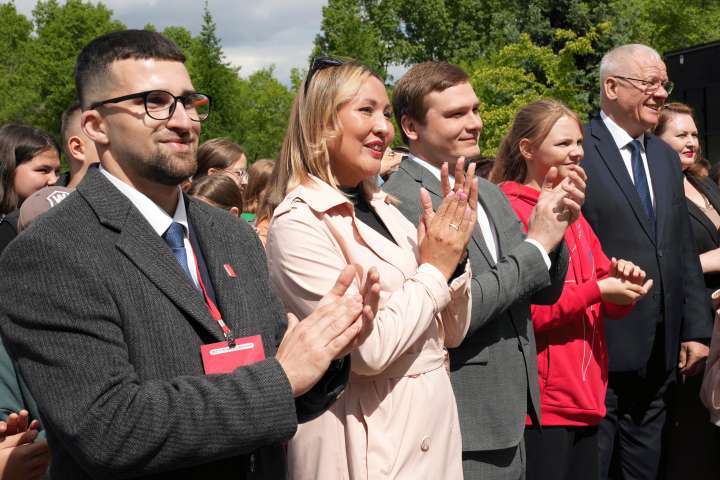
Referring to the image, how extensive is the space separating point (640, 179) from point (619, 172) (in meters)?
0.18

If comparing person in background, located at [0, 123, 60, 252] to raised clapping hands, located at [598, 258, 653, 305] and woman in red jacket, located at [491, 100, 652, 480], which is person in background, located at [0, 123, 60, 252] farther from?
raised clapping hands, located at [598, 258, 653, 305]

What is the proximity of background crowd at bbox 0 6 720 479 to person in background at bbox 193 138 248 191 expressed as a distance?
1.67 metres

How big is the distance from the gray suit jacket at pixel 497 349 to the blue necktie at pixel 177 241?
1.39 meters

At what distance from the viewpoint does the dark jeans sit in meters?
3.90

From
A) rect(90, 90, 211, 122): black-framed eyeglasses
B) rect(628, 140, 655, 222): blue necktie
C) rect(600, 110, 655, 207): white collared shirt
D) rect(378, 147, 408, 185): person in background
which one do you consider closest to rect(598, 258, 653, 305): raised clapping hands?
rect(628, 140, 655, 222): blue necktie

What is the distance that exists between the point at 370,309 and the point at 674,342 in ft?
10.6

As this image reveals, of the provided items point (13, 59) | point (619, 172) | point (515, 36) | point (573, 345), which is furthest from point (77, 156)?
point (13, 59)

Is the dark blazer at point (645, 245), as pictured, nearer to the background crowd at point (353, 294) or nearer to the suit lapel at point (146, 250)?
the background crowd at point (353, 294)

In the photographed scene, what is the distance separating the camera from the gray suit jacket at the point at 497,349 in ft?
11.2

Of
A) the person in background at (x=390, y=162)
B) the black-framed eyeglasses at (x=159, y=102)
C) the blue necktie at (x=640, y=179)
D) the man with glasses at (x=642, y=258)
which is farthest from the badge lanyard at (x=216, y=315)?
the person in background at (x=390, y=162)

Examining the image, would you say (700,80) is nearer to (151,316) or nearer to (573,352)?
(573,352)

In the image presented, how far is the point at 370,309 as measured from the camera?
7.64 feet

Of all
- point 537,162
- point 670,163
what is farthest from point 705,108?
point 537,162

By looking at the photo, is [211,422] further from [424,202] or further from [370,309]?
[424,202]
